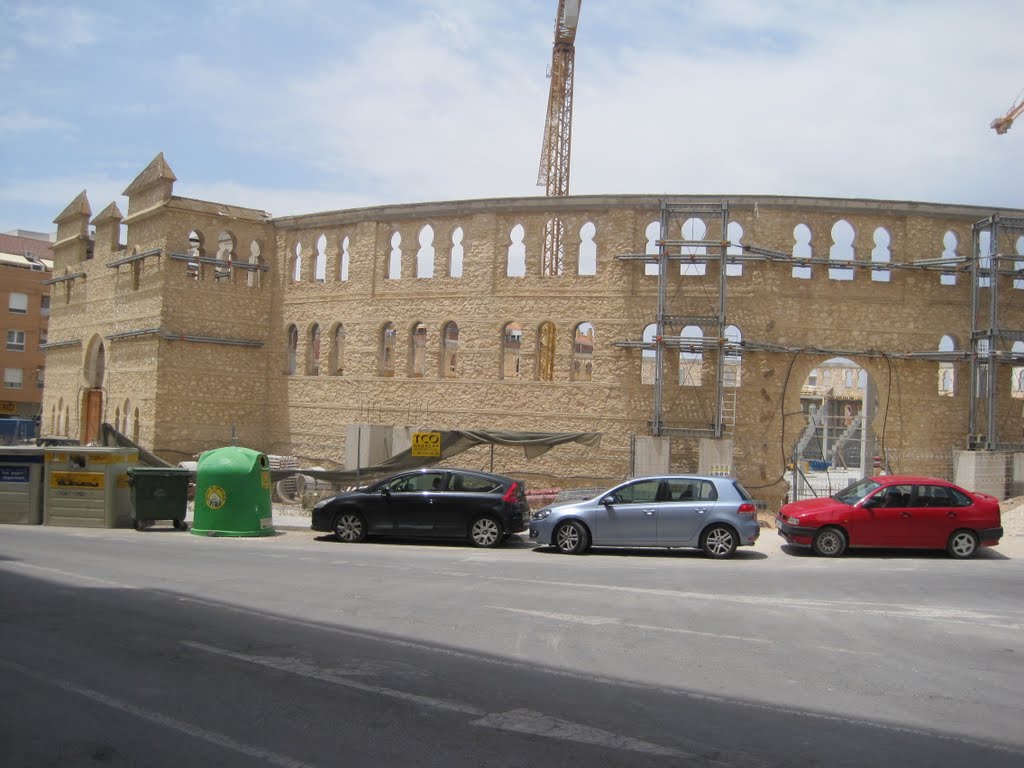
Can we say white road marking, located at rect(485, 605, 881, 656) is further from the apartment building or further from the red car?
the apartment building

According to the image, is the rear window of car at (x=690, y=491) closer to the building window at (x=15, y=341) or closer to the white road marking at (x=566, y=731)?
the white road marking at (x=566, y=731)

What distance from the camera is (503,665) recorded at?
8.15 metres

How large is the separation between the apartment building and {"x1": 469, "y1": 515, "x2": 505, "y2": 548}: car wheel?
51024 mm

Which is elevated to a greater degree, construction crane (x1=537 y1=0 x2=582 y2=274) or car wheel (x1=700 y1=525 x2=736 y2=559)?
construction crane (x1=537 y1=0 x2=582 y2=274)

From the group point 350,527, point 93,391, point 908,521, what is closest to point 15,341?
point 93,391

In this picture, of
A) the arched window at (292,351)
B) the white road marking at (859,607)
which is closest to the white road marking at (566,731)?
the white road marking at (859,607)

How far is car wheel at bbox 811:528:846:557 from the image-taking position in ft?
53.1

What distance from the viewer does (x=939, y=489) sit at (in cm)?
1611

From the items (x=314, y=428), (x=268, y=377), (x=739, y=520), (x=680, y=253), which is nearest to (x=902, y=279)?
(x=680, y=253)

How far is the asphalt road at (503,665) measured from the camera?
6.06 meters

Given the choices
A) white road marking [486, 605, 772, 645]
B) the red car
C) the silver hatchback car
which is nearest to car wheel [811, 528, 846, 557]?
the red car

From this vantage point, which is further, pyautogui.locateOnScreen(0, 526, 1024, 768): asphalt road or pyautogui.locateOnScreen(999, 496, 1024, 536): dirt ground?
pyautogui.locateOnScreen(999, 496, 1024, 536): dirt ground

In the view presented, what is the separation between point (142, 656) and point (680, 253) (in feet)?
66.9

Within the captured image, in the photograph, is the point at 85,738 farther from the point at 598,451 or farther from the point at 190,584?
the point at 598,451
